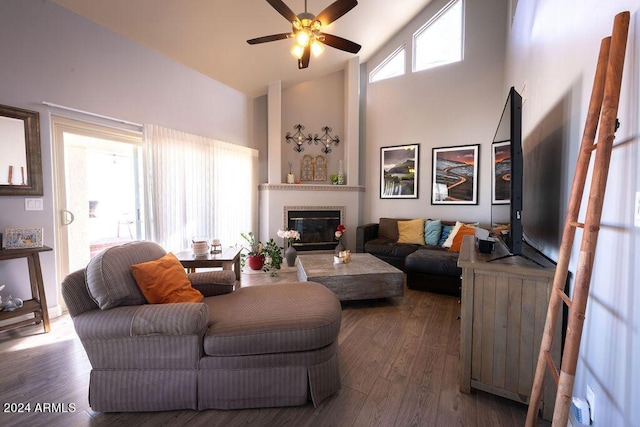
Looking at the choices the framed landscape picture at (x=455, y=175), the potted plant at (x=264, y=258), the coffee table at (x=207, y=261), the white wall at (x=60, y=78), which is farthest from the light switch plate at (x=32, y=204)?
the framed landscape picture at (x=455, y=175)

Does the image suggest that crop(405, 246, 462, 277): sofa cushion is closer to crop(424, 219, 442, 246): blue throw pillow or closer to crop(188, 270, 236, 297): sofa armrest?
crop(424, 219, 442, 246): blue throw pillow

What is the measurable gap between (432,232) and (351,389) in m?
3.27

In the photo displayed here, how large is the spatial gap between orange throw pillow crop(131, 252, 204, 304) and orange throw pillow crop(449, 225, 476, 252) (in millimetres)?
3146

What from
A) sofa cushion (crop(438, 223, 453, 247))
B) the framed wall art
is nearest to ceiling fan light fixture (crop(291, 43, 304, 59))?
the framed wall art

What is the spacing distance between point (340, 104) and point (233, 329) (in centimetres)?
499

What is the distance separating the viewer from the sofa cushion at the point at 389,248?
411 centimetres

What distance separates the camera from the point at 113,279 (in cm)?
150

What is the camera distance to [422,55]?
16.2 feet

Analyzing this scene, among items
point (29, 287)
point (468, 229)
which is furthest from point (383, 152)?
point (29, 287)

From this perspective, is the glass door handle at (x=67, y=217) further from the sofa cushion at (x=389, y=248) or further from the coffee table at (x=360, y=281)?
the sofa cushion at (x=389, y=248)

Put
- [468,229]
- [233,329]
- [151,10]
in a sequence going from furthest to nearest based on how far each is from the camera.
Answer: [468,229] → [151,10] → [233,329]

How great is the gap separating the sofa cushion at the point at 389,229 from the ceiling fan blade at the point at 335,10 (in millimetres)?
3216

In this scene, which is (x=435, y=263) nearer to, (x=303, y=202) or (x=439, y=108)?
(x=303, y=202)

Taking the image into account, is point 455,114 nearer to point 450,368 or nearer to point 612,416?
point 450,368
